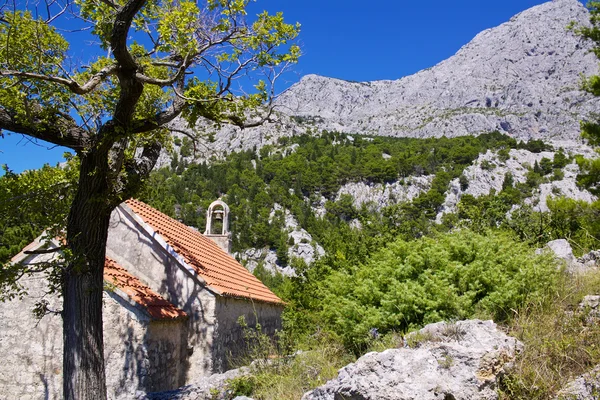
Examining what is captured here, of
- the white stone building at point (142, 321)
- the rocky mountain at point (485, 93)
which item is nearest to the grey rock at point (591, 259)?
the white stone building at point (142, 321)

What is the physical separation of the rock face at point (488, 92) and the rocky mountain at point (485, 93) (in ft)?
0.82

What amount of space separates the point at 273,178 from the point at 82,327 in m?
89.6

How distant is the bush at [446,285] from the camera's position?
218 inches

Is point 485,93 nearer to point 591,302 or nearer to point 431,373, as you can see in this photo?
point 591,302

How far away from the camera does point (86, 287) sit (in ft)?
20.4

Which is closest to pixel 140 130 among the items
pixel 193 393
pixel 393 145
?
pixel 193 393

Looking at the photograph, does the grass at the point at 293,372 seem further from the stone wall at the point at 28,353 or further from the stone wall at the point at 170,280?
the stone wall at the point at 28,353

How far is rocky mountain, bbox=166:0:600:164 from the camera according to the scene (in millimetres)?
117375

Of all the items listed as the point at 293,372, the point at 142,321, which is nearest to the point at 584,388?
the point at 293,372

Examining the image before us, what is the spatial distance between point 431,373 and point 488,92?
143m

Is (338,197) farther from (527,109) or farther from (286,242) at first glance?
(527,109)

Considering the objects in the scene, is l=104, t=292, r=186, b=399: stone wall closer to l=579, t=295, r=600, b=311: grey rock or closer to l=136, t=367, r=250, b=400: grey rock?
l=136, t=367, r=250, b=400: grey rock

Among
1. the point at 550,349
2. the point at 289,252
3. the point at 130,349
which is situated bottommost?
the point at 130,349

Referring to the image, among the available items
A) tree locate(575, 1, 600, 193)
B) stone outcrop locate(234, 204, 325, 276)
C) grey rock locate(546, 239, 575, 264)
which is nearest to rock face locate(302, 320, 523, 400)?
grey rock locate(546, 239, 575, 264)
